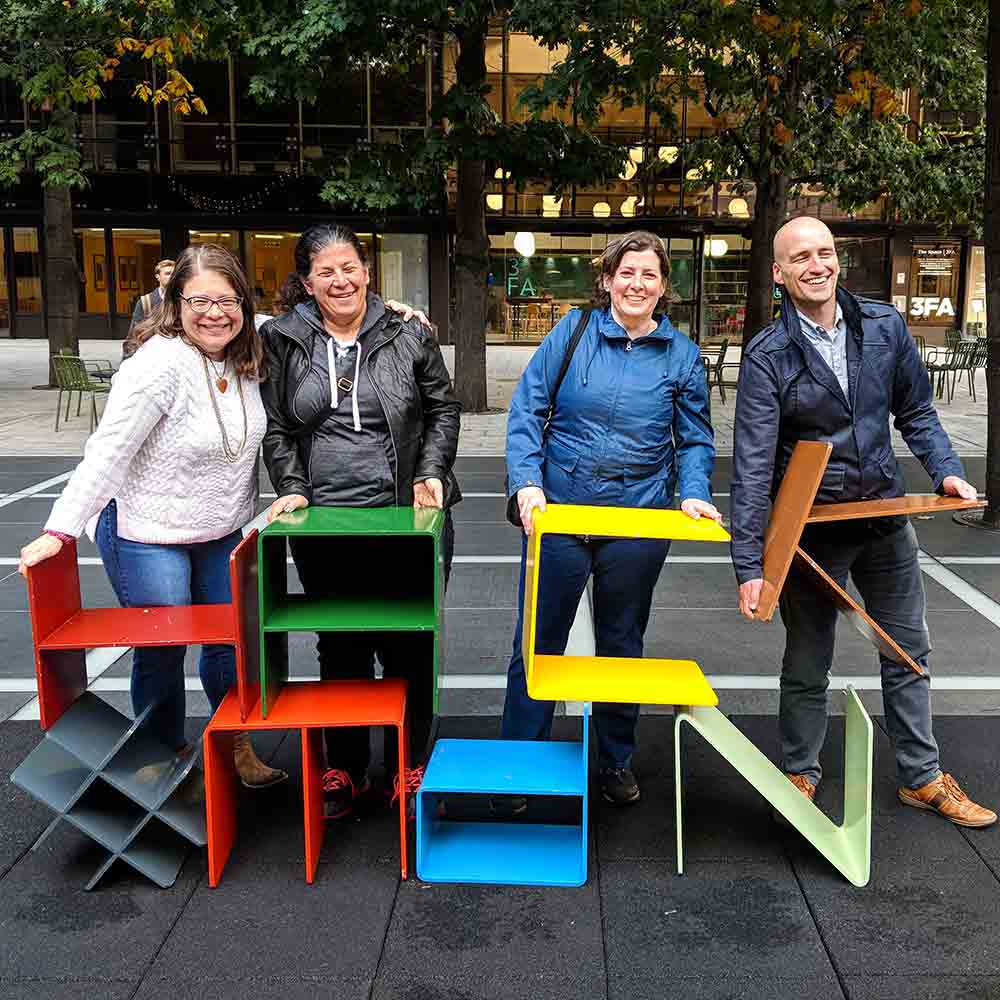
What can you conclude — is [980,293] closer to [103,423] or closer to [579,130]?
[579,130]

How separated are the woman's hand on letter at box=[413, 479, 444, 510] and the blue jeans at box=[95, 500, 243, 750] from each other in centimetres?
69

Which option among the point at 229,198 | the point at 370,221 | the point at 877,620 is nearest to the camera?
the point at 877,620

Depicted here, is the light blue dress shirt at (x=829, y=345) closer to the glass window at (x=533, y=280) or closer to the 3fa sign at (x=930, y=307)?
the glass window at (x=533, y=280)

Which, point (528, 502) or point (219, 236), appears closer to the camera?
point (528, 502)

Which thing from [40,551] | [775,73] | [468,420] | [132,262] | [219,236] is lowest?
[468,420]

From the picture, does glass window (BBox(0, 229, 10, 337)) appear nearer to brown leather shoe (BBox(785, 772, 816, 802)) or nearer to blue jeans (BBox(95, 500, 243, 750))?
blue jeans (BBox(95, 500, 243, 750))

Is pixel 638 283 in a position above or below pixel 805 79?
below

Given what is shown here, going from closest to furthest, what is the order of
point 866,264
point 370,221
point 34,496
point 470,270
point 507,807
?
point 507,807 < point 34,496 < point 470,270 < point 370,221 < point 866,264

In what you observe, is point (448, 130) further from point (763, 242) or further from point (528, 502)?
point (528, 502)

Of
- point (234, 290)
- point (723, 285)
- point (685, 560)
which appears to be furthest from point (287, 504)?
point (723, 285)

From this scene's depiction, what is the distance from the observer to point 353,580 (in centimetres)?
374

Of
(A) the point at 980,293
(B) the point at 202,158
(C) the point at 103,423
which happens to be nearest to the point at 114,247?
(B) the point at 202,158

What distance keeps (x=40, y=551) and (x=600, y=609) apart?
187 centimetres

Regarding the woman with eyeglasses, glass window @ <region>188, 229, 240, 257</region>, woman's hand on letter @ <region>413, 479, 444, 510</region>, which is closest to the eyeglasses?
the woman with eyeglasses
